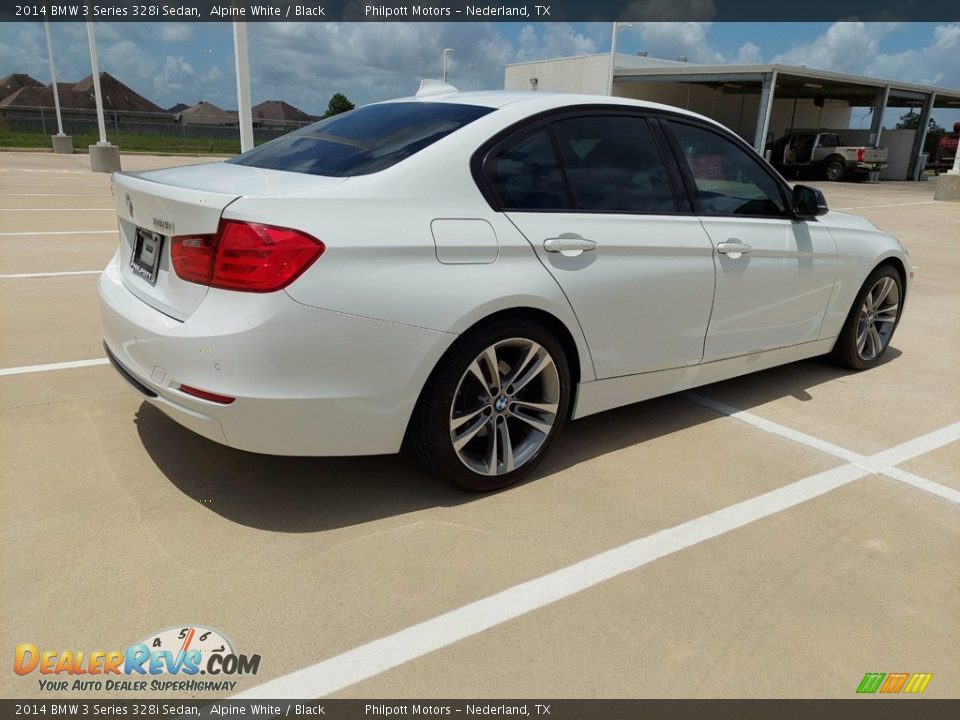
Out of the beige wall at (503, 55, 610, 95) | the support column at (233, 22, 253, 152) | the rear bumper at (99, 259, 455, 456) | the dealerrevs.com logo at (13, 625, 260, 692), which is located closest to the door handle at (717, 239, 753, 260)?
the rear bumper at (99, 259, 455, 456)

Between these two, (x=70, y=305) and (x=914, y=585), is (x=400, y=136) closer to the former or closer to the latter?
(x=914, y=585)

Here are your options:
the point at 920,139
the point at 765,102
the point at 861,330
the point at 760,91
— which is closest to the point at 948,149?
the point at 920,139

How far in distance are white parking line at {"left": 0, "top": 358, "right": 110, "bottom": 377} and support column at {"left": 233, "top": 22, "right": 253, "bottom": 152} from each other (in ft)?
14.9

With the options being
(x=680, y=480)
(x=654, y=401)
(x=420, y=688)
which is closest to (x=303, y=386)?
(x=420, y=688)

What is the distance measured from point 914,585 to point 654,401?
198 cm

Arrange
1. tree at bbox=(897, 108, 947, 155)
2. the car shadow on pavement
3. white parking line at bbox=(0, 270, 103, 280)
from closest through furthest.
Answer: the car shadow on pavement
white parking line at bbox=(0, 270, 103, 280)
tree at bbox=(897, 108, 947, 155)

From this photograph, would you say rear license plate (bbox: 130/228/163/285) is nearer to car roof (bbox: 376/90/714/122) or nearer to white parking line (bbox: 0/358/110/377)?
car roof (bbox: 376/90/714/122)

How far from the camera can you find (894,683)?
7.47ft

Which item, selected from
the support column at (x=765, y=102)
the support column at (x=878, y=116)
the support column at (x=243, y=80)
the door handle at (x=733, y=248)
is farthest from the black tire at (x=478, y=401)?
the support column at (x=878, y=116)

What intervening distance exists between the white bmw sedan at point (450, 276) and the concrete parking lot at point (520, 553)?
353mm

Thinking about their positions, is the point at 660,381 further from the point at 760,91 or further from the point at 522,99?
the point at 760,91

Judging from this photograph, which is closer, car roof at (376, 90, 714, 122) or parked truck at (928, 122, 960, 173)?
car roof at (376, 90, 714, 122)

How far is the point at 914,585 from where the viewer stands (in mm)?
2748

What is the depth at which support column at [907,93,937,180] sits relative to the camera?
36438 millimetres
